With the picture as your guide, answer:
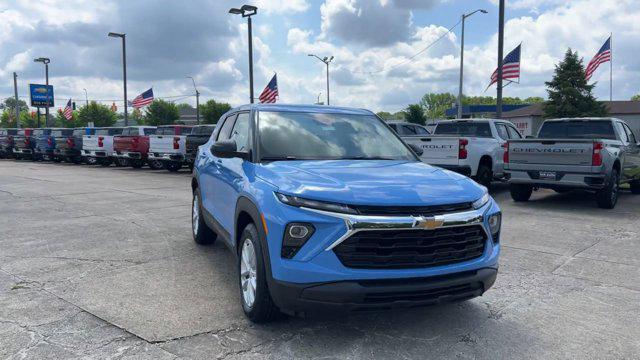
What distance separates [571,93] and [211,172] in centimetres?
4104

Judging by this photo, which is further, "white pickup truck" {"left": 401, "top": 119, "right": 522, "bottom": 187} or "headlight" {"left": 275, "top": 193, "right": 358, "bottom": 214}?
"white pickup truck" {"left": 401, "top": 119, "right": 522, "bottom": 187}

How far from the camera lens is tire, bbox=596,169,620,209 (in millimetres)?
10102

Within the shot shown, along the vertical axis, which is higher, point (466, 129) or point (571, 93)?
point (571, 93)

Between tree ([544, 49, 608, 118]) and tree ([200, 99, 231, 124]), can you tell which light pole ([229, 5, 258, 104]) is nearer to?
tree ([544, 49, 608, 118])

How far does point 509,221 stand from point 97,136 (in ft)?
67.2

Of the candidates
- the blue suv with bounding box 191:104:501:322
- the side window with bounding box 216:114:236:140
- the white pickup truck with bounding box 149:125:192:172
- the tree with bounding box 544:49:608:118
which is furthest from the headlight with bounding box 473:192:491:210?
the tree with bounding box 544:49:608:118

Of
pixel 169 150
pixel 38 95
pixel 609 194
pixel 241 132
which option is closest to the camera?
pixel 241 132

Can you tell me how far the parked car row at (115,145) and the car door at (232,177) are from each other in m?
12.8

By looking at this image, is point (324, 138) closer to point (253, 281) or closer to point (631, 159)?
point (253, 281)

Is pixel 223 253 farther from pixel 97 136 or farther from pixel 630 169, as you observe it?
pixel 97 136

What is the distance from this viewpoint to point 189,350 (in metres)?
3.60

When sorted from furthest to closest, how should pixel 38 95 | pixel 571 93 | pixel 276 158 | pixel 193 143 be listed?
pixel 38 95, pixel 571 93, pixel 193 143, pixel 276 158

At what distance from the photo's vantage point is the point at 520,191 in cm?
1132

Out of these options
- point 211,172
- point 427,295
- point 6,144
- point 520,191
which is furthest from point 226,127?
point 6,144
